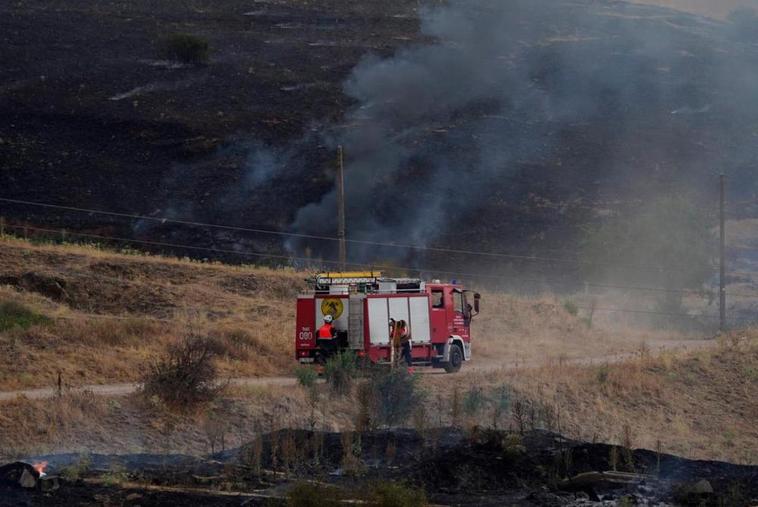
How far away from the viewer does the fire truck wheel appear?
96.2ft

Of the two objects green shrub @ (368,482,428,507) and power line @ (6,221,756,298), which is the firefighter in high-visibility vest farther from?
power line @ (6,221,756,298)

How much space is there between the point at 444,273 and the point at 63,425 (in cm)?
3329

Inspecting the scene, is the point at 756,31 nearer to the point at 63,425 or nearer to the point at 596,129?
the point at 596,129

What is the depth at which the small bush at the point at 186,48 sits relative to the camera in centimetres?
8119

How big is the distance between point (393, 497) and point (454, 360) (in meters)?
15.3

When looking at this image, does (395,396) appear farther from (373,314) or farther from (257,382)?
(257,382)

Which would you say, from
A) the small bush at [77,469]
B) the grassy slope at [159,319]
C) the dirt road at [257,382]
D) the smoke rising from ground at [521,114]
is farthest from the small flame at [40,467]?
the smoke rising from ground at [521,114]

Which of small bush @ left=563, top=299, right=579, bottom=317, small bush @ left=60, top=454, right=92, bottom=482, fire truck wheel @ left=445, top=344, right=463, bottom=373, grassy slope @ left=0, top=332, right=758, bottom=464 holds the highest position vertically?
small bush @ left=563, top=299, right=579, bottom=317

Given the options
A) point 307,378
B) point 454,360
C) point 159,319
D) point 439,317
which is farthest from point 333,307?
→ point 159,319

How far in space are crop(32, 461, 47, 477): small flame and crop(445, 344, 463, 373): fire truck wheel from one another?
13.7 m

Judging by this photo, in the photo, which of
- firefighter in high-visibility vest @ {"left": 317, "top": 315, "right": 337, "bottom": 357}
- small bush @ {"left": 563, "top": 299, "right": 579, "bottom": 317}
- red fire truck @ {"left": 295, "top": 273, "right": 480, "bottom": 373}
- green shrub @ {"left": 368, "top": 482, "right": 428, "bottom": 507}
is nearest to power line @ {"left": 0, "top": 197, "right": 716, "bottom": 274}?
small bush @ {"left": 563, "top": 299, "right": 579, "bottom": 317}

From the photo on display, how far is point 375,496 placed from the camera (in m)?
14.7

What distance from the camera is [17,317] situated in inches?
1199

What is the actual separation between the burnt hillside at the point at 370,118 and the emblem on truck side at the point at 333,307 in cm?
2583
